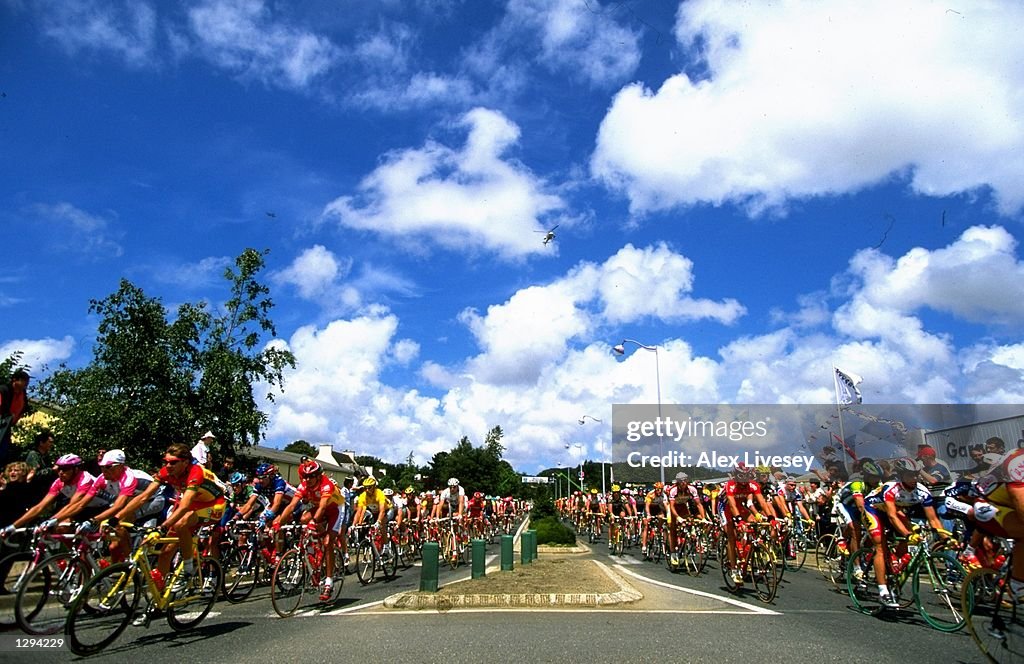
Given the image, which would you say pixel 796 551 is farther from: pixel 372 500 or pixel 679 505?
pixel 372 500

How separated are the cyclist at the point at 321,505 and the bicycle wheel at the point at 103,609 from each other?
2.76 m

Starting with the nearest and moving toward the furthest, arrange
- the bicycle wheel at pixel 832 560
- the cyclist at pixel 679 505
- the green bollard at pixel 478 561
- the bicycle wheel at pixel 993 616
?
the bicycle wheel at pixel 993 616 → the bicycle wheel at pixel 832 560 → the green bollard at pixel 478 561 → the cyclist at pixel 679 505

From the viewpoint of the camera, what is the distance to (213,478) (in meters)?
8.01

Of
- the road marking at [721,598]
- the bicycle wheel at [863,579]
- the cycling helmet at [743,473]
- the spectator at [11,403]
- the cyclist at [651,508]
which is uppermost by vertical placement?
the spectator at [11,403]

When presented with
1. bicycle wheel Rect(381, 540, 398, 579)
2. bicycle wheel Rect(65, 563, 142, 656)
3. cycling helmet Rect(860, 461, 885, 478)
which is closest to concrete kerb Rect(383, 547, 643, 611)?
bicycle wheel Rect(65, 563, 142, 656)

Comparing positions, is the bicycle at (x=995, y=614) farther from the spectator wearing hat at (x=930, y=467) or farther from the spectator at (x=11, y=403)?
the spectator at (x=11, y=403)

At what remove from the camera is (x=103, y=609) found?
600cm

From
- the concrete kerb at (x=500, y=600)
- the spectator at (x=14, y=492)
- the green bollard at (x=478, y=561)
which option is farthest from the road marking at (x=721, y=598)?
the spectator at (x=14, y=492)

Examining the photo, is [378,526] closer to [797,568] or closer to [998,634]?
[797,568]

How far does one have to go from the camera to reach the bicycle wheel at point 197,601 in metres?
6.69

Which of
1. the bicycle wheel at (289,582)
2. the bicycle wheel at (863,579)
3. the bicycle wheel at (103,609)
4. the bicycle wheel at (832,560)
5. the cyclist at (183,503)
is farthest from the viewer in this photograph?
the bicycle wheel at (832,560)

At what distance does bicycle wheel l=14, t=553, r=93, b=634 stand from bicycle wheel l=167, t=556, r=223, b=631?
36.5 inches

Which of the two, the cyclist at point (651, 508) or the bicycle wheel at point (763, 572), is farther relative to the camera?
the cyclist at point (651, 508)

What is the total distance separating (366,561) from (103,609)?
20.4 ft
